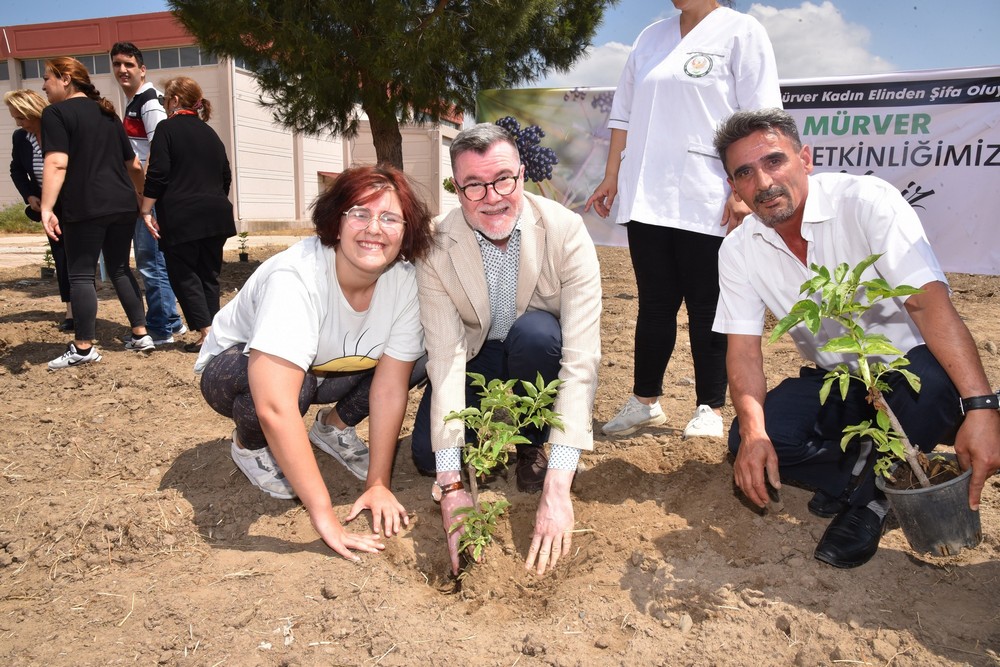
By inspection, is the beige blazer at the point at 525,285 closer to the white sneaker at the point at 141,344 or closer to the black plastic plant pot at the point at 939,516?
the black plastic plant pot at the point at 939,516

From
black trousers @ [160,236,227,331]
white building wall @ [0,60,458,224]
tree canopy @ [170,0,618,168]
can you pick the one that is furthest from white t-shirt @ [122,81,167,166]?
white building wall @ [0,60,458,224]

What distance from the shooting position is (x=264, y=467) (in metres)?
2.60

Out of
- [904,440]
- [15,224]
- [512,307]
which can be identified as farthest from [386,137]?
[15,224]

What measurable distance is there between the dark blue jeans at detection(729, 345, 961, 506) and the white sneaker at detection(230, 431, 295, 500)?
1.63 metres

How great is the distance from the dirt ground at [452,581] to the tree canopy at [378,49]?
16.1 feet

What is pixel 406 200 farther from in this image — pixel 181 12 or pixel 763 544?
pixel 181 12

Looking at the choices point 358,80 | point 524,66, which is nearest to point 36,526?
point 358,80

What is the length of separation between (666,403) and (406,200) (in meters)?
1.92

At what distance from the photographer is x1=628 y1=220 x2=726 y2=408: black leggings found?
273 centimetres

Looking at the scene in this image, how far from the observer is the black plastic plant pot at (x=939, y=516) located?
173 cm

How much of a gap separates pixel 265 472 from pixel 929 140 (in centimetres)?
521

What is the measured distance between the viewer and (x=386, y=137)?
306 inches

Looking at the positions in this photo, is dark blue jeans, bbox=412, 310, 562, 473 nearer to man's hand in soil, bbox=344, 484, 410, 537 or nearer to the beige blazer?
the beige blazer

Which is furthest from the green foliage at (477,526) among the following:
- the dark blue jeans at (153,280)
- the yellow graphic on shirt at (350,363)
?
the dark blue jeans at (153,280)
